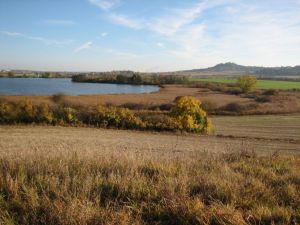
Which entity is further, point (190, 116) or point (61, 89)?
point (61, 89)

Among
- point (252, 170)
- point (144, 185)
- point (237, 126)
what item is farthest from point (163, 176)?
point (237, 126)

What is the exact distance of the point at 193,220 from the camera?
4.01 meters

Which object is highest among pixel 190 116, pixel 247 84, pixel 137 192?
pixel 137 192

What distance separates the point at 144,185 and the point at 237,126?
144 ft

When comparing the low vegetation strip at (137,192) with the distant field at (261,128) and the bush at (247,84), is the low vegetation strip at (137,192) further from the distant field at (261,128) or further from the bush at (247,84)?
the bush at (247,84)

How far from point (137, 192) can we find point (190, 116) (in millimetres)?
33344

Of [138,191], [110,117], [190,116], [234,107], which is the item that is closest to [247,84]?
[234,107]

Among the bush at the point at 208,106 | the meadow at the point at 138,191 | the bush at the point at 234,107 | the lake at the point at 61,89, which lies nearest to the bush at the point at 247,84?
the lake at the point at 61,89

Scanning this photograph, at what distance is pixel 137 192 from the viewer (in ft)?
15.6

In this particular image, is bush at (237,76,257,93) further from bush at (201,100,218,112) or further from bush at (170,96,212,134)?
bush at (170,96,212,134)

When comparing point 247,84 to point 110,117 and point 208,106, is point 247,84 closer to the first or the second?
point 208,106

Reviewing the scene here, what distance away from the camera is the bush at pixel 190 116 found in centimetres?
3762

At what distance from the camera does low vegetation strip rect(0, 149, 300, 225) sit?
13.2ft

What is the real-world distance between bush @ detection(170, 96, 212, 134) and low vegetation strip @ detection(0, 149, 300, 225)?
31049mm
